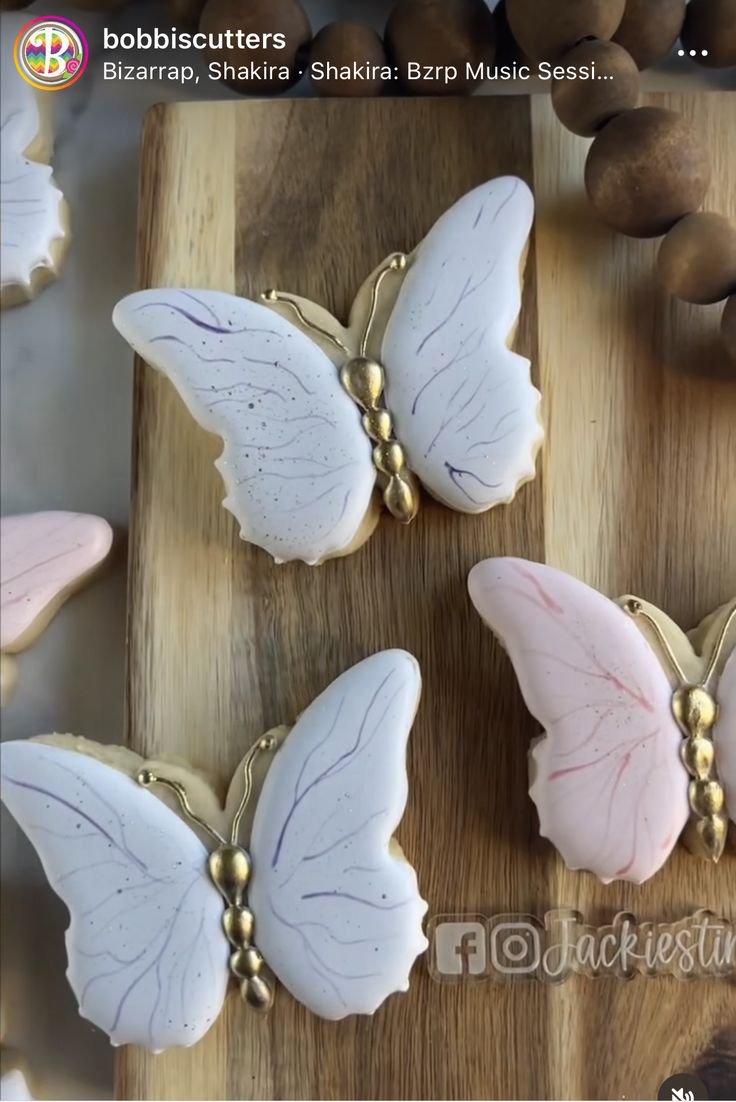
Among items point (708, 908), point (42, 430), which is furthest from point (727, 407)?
point (42, 430)

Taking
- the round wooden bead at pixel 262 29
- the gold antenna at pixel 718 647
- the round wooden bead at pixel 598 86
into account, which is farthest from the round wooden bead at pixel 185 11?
the gold antenna at pixel 718 647

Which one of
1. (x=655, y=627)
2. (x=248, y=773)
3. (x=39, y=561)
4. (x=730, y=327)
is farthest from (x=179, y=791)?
(x=730, y=327)

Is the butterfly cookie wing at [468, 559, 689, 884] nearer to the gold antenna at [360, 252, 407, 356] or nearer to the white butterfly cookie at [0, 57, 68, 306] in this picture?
the gold antenna at [360, 252, 407, 356]

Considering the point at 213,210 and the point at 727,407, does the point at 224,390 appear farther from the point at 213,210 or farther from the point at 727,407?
the point at 727,407

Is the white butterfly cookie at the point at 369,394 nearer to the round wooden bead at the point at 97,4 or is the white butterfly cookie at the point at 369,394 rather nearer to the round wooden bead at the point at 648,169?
the round wooden bead at the point at 648,169

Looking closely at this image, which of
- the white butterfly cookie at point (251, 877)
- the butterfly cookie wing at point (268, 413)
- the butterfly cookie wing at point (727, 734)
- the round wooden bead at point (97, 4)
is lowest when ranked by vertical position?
the white butterfly cookie at point (251, 877)

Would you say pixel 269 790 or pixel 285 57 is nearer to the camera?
pixel 269 790
